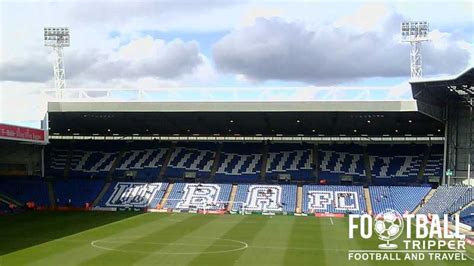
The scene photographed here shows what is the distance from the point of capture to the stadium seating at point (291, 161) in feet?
200

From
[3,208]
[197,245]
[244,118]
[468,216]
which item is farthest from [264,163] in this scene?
[197,245]

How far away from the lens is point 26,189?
57.2 meters

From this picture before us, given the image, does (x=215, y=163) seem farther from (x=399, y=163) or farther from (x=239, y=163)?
(x=399, y=163)

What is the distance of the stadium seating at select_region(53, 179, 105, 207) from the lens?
56406mm

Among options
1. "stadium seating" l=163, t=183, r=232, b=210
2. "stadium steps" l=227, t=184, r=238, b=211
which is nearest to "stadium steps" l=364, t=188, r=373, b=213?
"stadium steps" l=227, t=184, r=238, b=211

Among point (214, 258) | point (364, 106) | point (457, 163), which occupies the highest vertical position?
point (364, 106)

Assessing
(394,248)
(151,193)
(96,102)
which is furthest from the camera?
(151,193)

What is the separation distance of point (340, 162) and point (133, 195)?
70.4 feet

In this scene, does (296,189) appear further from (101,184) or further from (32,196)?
(32,196)

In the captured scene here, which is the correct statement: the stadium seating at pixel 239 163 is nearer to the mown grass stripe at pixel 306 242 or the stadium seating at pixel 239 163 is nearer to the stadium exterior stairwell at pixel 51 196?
the mown grass stripe at pixel 306 242

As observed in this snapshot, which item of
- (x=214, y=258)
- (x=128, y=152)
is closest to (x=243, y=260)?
(x=214, y=258)

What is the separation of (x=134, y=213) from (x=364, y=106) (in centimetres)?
2174

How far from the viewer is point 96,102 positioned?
165ft

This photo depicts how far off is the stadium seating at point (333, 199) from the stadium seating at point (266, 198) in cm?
143
